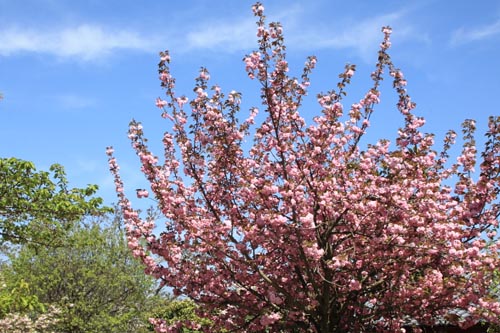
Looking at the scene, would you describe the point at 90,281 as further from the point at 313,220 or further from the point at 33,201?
the point at 313,220

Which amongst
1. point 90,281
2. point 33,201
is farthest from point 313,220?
point 90,281

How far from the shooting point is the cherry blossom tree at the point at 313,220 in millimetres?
9414

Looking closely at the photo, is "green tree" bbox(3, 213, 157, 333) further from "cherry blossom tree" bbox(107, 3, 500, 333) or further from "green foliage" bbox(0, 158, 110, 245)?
"cherry blossom tree" bbox(107, 3, 500, 333)

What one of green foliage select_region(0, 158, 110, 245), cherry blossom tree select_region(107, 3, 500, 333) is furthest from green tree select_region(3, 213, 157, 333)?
cherry blossom tree select_region(107, 3, 500, 333)

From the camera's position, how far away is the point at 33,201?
52.9 ft

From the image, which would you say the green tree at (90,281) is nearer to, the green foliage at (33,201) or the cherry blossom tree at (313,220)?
the green foliage at (33,201)

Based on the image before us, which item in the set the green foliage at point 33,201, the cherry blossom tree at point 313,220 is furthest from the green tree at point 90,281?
the cherry blossom tree at point 313,220

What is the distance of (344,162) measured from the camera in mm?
10484

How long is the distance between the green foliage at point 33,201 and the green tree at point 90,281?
4.72 metres

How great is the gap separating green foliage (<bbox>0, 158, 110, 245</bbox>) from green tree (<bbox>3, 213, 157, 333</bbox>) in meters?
4.72

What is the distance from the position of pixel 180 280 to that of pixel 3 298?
16.6ft

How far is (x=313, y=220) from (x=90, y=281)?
14.7 m

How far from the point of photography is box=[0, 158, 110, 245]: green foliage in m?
15.7

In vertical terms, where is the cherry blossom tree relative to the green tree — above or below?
below
